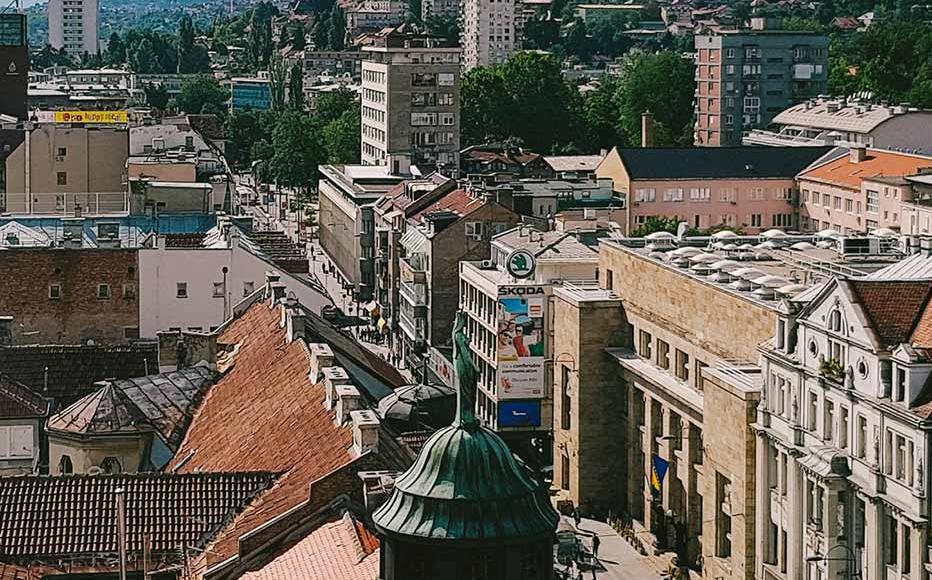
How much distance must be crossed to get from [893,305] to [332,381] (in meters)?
19.2

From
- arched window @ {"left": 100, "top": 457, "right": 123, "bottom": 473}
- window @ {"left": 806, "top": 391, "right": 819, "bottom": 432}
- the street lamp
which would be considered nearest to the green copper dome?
arched window @ {"left": 100, "top": 457, "right": 123, "bottom": 473}

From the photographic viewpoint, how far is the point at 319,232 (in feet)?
561

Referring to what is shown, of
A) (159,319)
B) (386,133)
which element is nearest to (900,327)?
(159,319)

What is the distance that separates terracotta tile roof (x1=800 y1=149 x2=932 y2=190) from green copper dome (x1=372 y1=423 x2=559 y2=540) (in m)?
121

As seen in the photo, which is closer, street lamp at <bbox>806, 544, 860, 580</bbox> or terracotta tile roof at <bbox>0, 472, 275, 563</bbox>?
terracotta tile roof at <bbox>0, 472, 275, 563</bbox>

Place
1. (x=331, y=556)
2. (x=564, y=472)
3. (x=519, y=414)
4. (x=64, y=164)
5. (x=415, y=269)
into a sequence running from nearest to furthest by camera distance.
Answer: (x=331, y=556), (x=564, y=472), (x=519, y=414), (x=64, y=164), (x=415, y=269)

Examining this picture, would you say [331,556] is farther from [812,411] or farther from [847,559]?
[812,411]

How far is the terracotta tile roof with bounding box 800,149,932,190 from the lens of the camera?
Result: 136750mm

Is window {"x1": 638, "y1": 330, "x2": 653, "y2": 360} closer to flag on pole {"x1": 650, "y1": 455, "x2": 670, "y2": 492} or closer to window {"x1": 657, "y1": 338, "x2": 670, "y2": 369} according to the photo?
window {"x1": 657, "y1": 338, "x2": 670, "y2": 369}

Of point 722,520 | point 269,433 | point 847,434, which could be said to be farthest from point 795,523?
point 269,433

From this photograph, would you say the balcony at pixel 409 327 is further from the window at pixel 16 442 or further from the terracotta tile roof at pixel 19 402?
the window at pixel 16 442

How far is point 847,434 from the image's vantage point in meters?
52.8

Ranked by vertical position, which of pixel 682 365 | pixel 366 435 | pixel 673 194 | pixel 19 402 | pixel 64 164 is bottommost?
pixel 682 365

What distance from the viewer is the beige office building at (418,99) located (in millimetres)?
168500
